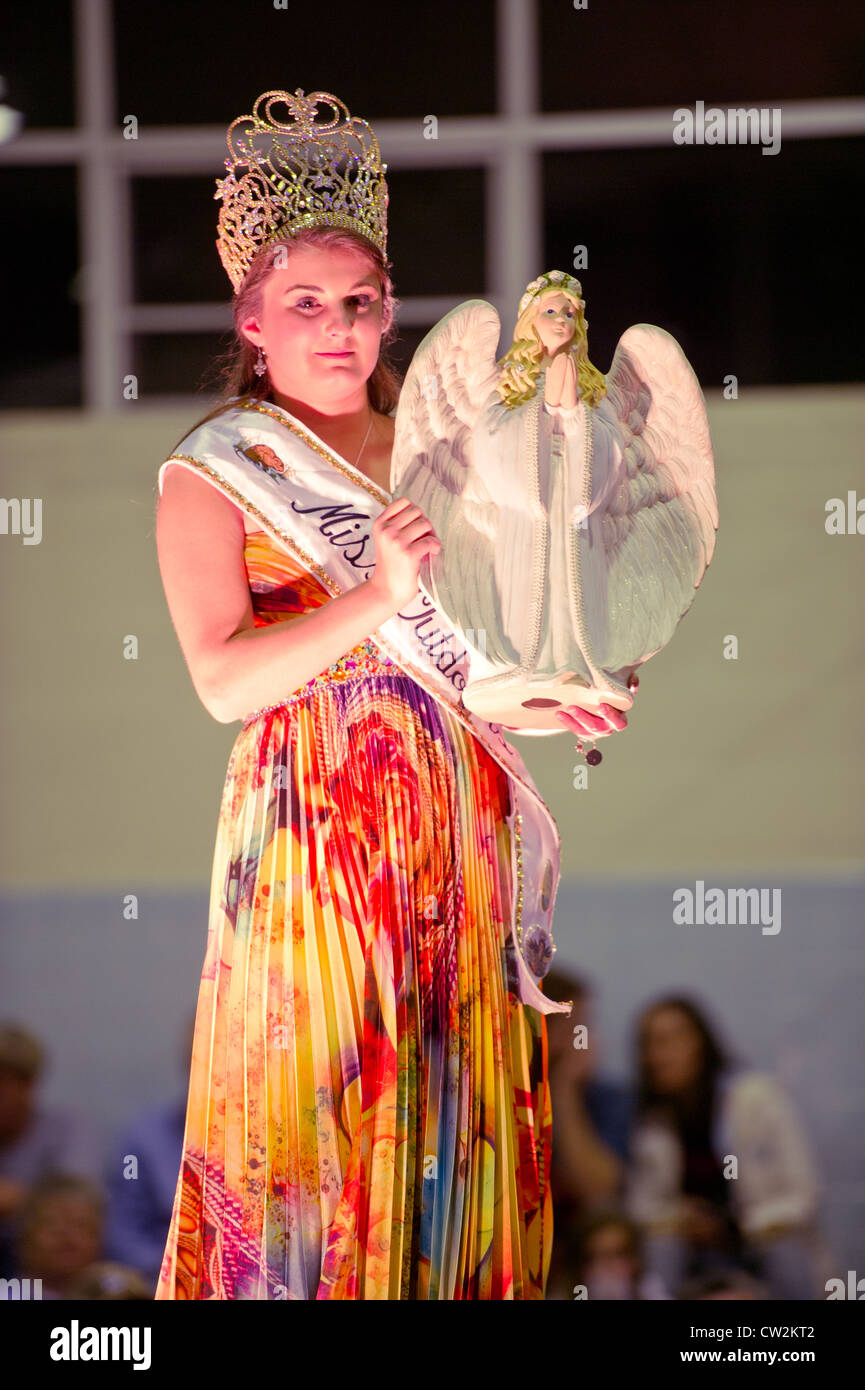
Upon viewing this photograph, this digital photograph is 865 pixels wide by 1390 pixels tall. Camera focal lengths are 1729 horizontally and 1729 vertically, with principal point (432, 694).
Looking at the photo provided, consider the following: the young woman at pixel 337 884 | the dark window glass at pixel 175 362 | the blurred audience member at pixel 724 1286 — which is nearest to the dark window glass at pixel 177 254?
Answer: the dark window glass at pixel 175 362

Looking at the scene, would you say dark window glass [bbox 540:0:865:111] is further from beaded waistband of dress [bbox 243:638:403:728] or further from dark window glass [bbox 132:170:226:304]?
beaded waistband of dress [bbox 243:638:403:728]

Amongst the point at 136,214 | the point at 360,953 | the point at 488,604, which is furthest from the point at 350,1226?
the point at 136,214

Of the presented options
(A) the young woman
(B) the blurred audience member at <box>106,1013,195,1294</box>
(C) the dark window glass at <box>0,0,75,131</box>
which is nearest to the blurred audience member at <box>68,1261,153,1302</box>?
(B) the blurred audience member at <box>106,1013,195,1294</box>

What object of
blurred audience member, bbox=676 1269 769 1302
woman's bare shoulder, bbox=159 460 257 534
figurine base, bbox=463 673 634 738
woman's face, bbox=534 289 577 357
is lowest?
blurred audience member, bbox=676 1269 769 1302

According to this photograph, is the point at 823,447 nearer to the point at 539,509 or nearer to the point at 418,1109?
the point at 539,509

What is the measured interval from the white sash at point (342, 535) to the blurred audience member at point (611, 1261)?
32.9 inches

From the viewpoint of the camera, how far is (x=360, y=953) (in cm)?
198

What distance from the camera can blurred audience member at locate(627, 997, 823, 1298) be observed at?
8.99 feet

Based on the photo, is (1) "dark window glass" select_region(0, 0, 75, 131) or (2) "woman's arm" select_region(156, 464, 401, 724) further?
(1) "dark window glass" select_region(0, 0, 75, 131)

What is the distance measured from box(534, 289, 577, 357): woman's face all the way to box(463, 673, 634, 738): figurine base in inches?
15.2

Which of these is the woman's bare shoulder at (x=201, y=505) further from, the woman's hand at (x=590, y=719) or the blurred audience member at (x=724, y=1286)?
the blurred audience member at (x=724, y=1286)

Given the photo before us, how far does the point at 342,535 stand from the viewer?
80.5 inches

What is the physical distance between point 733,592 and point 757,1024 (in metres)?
0.72
